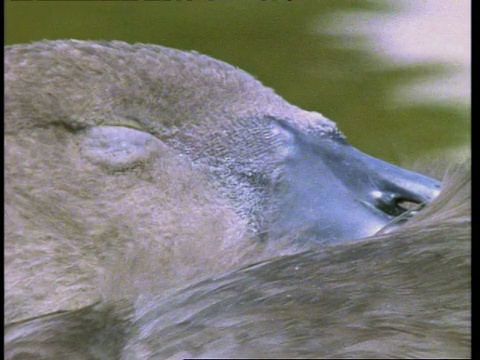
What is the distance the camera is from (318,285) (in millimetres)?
669

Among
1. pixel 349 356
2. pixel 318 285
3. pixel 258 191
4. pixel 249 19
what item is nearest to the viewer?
pixel 349 356

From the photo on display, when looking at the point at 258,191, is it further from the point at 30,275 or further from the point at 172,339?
the point at 172,339

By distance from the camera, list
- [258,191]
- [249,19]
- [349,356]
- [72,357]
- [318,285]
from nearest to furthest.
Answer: [349,356] → [318,285] → [72,357] → [258,191] → [249,19]

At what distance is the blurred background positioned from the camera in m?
1.36

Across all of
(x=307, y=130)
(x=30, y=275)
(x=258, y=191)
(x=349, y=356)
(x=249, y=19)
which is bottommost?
(x=349, y=356)

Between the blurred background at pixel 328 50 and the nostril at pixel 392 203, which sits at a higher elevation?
the blurred background at pixel 328 50

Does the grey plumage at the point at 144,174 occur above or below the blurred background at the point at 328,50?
below

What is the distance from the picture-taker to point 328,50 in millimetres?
1552

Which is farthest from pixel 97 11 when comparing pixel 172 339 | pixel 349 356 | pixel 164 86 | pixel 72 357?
pixel 349 356

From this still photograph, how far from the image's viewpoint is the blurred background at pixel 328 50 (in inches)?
53.6

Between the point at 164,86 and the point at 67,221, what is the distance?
0.26 meters

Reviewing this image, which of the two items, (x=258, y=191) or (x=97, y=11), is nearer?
(x=258, y=191)

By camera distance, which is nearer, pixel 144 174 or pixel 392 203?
pixel 392 203

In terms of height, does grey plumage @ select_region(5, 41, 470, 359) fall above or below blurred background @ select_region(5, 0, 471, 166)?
below
